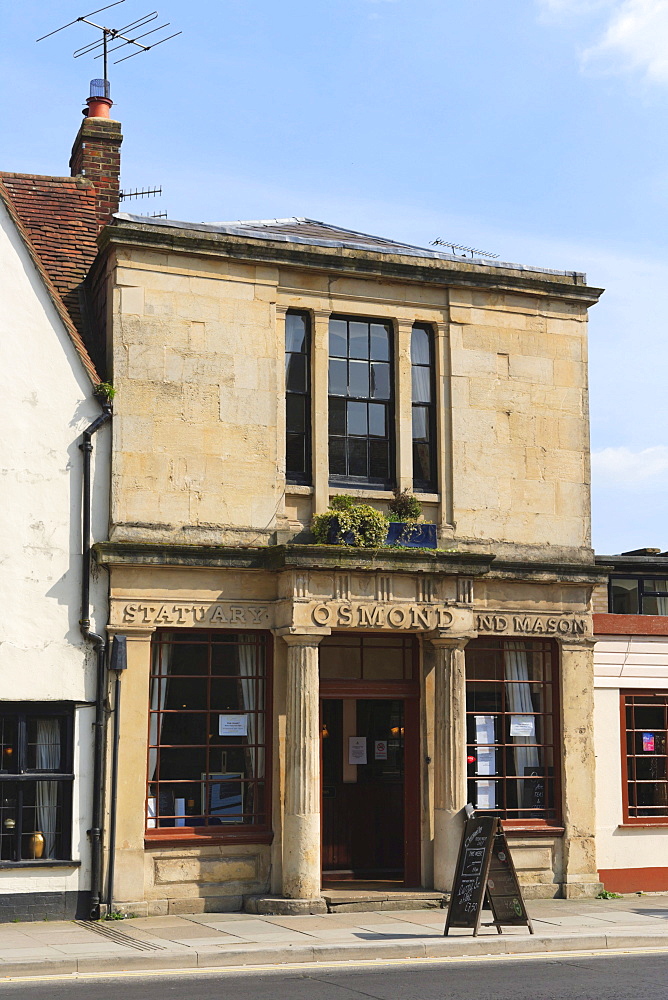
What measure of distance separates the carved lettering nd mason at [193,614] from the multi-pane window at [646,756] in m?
5.66

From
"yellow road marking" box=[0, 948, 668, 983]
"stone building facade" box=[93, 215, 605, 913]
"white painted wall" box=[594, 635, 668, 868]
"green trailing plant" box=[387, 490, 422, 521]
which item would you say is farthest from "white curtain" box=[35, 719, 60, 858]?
"white painted wall" box=[594, 635, 668, 868]

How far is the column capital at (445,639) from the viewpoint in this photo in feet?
53.2

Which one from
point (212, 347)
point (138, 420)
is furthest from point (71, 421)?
point (212, 347)

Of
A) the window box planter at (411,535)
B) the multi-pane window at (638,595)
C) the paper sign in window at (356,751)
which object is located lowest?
the paper sign in window at (356,751)

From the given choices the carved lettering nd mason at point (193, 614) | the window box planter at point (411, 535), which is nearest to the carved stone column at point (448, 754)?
the window box planter at point (411, 535)

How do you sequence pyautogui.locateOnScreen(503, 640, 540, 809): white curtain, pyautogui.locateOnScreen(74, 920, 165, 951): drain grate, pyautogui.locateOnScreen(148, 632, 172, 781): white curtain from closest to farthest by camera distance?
pyautogui.locateOnScreen(74, 920, 165, 951): drain grate < pyautogui.locateOnScreen(148, 632, 172, 781): white curtain < pyautogui.locateOnScreen(503, 640, 540, 809): white curtain

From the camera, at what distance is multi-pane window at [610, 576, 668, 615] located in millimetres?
→ 19422

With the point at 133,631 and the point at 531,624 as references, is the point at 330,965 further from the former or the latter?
the point at 531,624

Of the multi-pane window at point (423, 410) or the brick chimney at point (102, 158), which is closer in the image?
the multi-pane window at point (423, 410)

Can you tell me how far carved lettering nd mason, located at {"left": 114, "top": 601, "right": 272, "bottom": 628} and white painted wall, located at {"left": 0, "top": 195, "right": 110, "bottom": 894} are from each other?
364 mm

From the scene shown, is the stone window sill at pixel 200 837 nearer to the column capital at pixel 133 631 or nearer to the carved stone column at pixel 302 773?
the carved stone column at pixel 302 773

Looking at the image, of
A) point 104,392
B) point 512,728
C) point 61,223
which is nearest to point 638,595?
point 512,728

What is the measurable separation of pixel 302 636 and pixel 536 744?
397 centimetres

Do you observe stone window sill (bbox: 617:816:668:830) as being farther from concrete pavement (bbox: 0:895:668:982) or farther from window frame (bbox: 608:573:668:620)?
window frame (bbox: 608:573:668:620)
